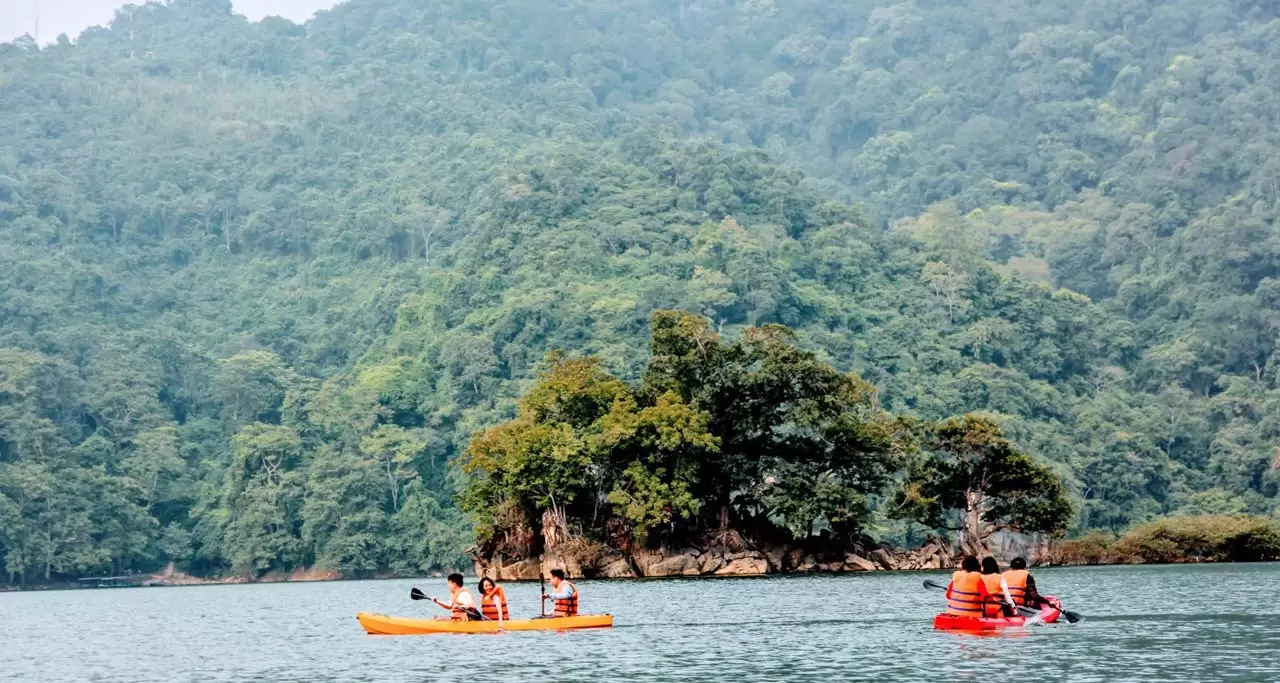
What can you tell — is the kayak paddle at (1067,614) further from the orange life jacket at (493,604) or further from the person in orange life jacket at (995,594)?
the orange life jacket at (493,604)

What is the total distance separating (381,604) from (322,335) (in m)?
68.0

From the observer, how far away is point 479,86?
536ft

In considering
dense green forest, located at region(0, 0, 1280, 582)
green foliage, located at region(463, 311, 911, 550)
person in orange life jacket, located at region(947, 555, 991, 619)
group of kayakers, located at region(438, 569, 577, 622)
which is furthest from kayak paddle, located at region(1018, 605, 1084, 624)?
dense green forest, located at region(0, 0, 1280, 582)

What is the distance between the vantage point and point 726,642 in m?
34.4

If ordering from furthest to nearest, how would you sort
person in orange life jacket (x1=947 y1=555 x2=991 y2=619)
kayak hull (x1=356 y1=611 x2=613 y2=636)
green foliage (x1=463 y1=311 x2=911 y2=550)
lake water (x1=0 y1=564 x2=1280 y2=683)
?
green foliage (x1=463 y1=311 x2=911 y2=550)
kayak hull (x1=356 y1=611 x2=613 y2=636)
person in orange life jacket (x1=947 y1=555 x2=991 y2=619)
lake water (x1=0 y1=564 x2=1280 y2=683)

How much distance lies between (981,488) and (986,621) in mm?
30682

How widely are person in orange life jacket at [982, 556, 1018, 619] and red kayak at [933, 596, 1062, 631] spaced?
17cm

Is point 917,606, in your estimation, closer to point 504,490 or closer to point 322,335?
point 504,490

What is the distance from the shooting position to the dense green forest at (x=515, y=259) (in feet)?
320

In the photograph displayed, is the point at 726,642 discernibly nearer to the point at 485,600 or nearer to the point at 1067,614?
the point at 485,600

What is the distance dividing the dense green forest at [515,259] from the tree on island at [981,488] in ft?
49.7

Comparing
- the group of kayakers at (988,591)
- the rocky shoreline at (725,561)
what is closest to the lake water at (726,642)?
the group of kayakers at (988,591)

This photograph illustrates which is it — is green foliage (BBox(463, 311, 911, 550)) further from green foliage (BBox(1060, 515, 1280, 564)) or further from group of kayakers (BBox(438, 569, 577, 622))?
group of kayakers (BBox(438, 569, 577, 622))

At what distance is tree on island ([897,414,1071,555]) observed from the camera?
212 ft
